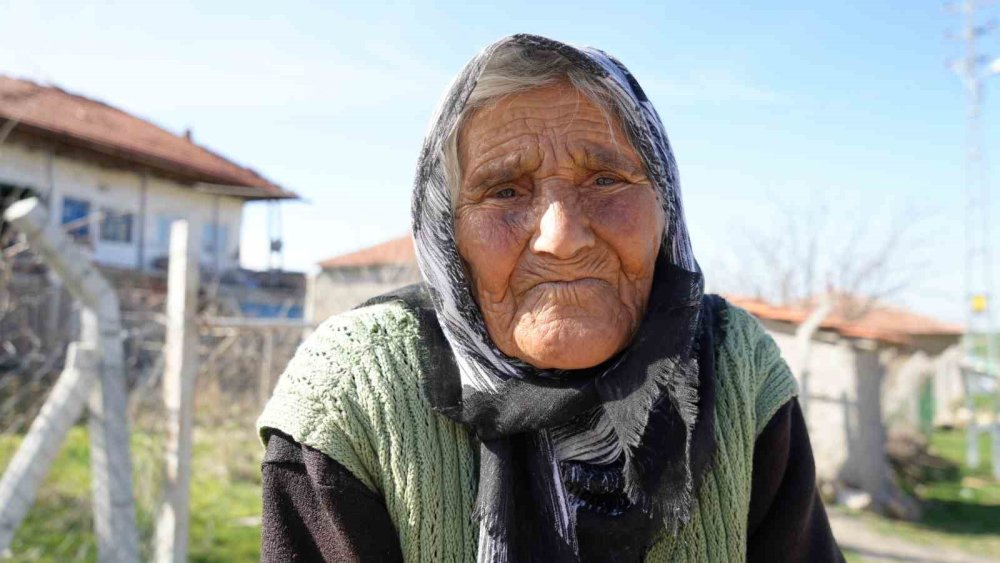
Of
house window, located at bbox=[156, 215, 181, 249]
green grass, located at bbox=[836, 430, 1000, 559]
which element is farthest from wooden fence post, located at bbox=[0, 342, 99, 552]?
house window, located at bbox=[156, 215, 181, 249]

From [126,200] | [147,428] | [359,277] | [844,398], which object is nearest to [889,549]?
[844,398]

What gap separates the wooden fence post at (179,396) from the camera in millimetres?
2959

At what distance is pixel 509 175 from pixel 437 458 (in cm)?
55

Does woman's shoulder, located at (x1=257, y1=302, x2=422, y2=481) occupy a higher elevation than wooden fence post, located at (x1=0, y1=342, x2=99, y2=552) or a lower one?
higher

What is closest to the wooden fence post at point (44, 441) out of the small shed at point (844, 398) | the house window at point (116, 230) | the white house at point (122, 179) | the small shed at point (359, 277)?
the small shed at point (359, 277)

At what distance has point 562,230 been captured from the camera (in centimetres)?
131

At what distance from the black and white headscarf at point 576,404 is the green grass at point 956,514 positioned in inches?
310

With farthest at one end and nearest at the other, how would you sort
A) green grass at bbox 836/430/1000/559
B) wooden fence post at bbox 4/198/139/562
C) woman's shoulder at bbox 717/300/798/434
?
green grass at bbox 836/430/1000/559 → wooden fence post at bbox 4/198/139/562 → woman's shoulder at bbox 717/300/798/434

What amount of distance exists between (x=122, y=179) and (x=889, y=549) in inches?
711

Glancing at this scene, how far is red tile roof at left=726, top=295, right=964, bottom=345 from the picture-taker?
9.15m

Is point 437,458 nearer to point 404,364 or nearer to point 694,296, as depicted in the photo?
point 404,364

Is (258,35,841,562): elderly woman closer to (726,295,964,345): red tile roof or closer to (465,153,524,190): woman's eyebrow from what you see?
(465,153,524,190): woman's eyebrow

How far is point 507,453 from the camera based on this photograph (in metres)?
1.34

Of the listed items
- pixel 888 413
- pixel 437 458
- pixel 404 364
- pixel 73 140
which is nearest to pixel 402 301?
pixel 404 364
